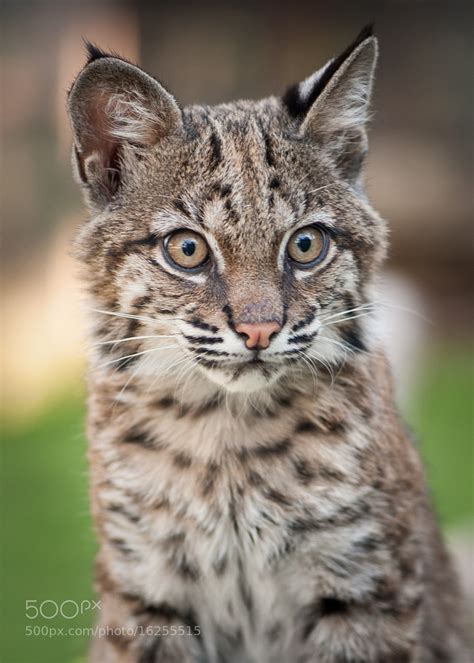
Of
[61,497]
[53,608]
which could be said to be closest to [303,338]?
[53,608]

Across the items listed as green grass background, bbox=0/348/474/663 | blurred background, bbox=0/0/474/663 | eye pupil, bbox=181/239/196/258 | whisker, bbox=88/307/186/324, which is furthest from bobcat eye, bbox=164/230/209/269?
blurred background, bbox=0/0/474/663

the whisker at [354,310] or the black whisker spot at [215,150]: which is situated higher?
the black whisker spot at [215,150]

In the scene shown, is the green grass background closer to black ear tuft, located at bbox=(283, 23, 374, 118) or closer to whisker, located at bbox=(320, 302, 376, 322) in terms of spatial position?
whisker, located at bbox=(320, 302, 376, 322)

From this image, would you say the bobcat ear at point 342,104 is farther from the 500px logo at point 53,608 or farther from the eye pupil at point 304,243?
the 500px logo at point 53,608

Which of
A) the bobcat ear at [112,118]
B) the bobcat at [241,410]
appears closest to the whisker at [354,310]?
the bobcat at [241,410]

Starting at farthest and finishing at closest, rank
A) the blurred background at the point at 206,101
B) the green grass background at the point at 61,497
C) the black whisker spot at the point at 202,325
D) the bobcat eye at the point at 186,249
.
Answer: the blurred background at the point at 206,101, the green grass background at the point at 61,497, the bobcat eye at the point at 186,249, the black whisker spot at the point at 202,325
